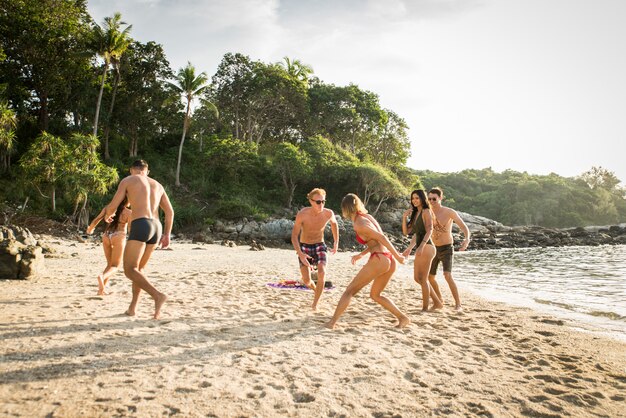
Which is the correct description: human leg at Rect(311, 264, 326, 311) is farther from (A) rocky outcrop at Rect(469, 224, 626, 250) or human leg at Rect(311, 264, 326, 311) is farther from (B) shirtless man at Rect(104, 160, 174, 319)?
(A) rocky outcrop at Rect(469, 224, 626, 250)

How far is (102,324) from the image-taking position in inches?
163

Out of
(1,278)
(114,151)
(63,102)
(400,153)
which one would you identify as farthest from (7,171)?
(400,153)

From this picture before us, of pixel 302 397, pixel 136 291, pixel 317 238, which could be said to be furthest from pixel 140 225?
pixel 302 397

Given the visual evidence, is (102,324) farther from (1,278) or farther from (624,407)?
(624,407)

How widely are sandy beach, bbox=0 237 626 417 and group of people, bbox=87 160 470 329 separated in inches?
16.2

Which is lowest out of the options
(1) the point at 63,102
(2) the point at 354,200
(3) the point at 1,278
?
(3) the point at 1,278

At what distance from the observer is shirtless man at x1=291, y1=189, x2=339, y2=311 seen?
5562 millimetres

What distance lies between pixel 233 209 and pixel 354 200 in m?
23.1

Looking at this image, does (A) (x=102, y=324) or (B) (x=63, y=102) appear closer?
(A) (x=102, y=324)

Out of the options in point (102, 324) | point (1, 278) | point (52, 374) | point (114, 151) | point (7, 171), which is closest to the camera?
point (52, 374)

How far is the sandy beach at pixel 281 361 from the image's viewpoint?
262 cm

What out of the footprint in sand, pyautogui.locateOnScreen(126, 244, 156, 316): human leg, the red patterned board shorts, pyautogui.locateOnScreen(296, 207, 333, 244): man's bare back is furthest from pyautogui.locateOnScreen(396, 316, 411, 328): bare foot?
pyautogui.locateOnScreen(126, 244, 156, 316): human leg

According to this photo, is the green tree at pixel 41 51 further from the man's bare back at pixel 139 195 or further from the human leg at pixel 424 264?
the human leg at pixel 424 264

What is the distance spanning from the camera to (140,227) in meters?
4.37
